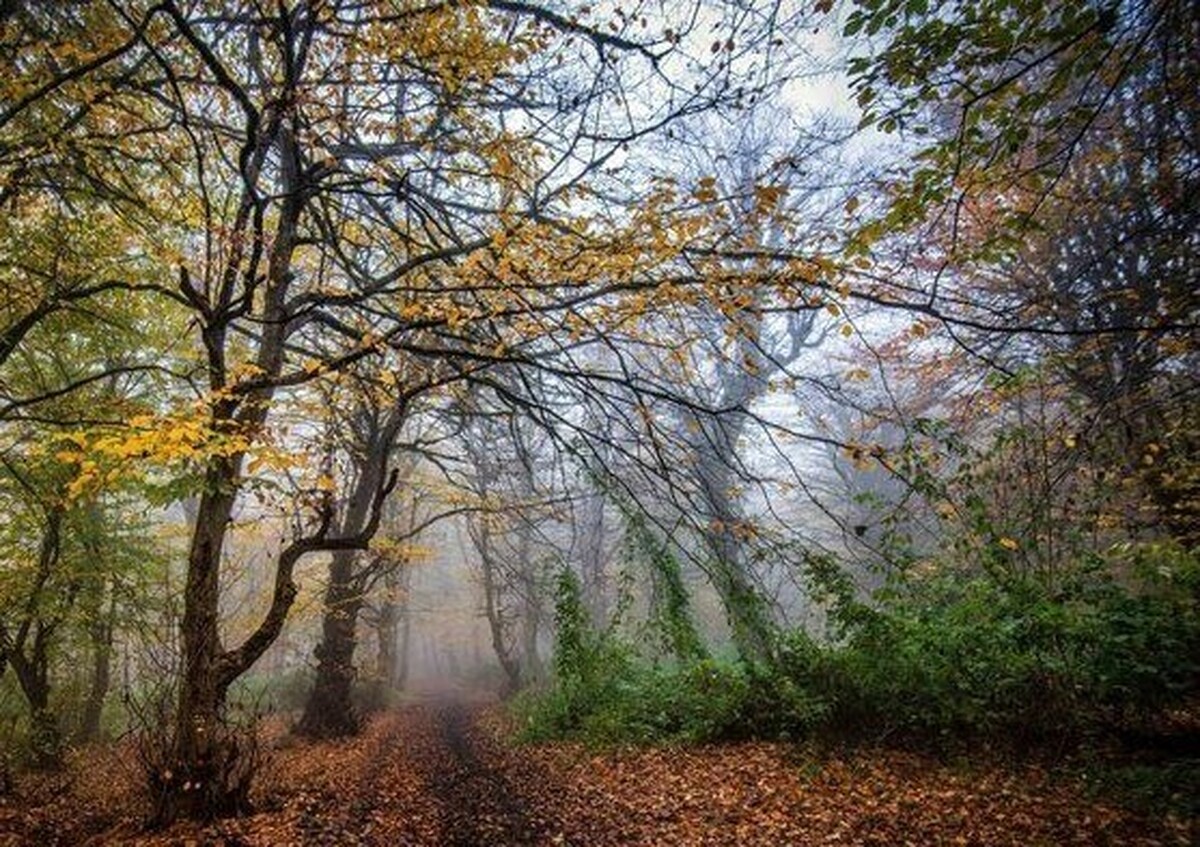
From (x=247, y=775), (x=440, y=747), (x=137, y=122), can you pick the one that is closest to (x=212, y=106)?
(x=137, y=122)

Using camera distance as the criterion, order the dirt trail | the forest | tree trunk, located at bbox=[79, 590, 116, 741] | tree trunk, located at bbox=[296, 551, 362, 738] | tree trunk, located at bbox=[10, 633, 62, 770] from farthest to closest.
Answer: tree trunk, located at bbox=[296, 551, 362, 738]
tree trunk, located at bbox=[79, 590, 116, 741]
tree trunk, located at bbox=[10, 633, 62, 770]
the dirt trail
the forest

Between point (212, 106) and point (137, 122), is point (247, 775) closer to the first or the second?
point (137, 122)

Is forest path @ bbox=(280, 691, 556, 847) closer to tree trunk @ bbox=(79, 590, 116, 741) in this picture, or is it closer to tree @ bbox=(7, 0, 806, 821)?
tree @ bbox=(7, 0, 806, 821)

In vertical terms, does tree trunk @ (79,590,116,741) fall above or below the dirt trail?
→ above

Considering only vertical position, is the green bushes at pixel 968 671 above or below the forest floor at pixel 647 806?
above

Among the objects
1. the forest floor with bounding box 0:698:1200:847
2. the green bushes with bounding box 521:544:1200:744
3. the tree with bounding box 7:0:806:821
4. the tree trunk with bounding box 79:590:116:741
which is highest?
the tree with bounding box 7:0:806:821

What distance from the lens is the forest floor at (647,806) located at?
5023 millimetres

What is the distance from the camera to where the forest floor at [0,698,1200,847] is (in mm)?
5023

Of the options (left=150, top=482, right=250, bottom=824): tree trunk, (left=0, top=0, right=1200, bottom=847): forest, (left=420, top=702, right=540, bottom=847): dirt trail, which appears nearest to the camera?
(left=0, top=0, right=1200, bottom=847): forest

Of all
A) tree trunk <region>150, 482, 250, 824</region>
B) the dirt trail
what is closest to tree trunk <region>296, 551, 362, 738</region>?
the dirt trail

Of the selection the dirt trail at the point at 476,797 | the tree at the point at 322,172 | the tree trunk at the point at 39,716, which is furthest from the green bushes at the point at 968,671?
the tree trunk at the point at 39,716

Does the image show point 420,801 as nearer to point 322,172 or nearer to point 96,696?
point 322,172

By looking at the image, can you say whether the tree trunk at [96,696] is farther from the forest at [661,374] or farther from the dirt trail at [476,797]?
the dirt trail at [476,797]

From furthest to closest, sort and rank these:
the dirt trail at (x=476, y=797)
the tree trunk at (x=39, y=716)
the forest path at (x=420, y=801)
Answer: the tree trunk at (x=39, y=716) < the dirt trail at (x=476, y=797) < the forest path at (x=420, y=801)
